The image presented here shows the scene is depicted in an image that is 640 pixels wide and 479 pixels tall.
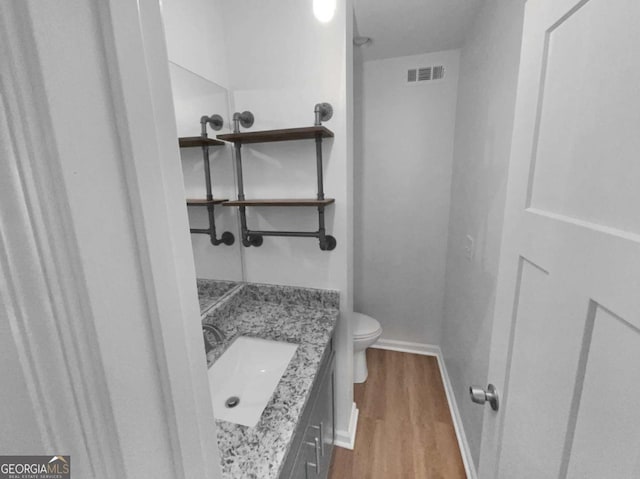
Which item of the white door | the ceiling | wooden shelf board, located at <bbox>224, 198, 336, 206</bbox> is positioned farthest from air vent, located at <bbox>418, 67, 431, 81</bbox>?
the white door

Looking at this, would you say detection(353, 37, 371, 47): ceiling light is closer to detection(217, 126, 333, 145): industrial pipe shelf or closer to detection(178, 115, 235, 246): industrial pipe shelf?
detection(217, 126, 333, 145): industrial pipe shelf

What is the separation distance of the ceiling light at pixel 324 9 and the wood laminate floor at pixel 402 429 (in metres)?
2.25

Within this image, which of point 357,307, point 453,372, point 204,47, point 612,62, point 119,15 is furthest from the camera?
point 357,307

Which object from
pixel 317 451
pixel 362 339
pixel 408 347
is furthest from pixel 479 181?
pixel 408 347

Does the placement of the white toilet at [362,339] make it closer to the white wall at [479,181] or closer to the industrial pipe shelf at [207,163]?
the white wall at [479,181]

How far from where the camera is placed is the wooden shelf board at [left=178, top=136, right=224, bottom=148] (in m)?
1.14

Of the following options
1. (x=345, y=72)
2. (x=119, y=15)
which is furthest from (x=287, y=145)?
(x=119, y=15)

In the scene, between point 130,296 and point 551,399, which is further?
point 551,399

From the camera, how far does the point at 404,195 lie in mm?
2262

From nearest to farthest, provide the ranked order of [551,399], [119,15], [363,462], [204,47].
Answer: [119,15] → [551,399] → [204,47] → [363,462]

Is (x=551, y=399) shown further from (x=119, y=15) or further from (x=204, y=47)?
(x=204, y=47)

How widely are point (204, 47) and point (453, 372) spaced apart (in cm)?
241

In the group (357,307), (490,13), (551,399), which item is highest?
(490,13)

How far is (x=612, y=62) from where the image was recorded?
439mm
